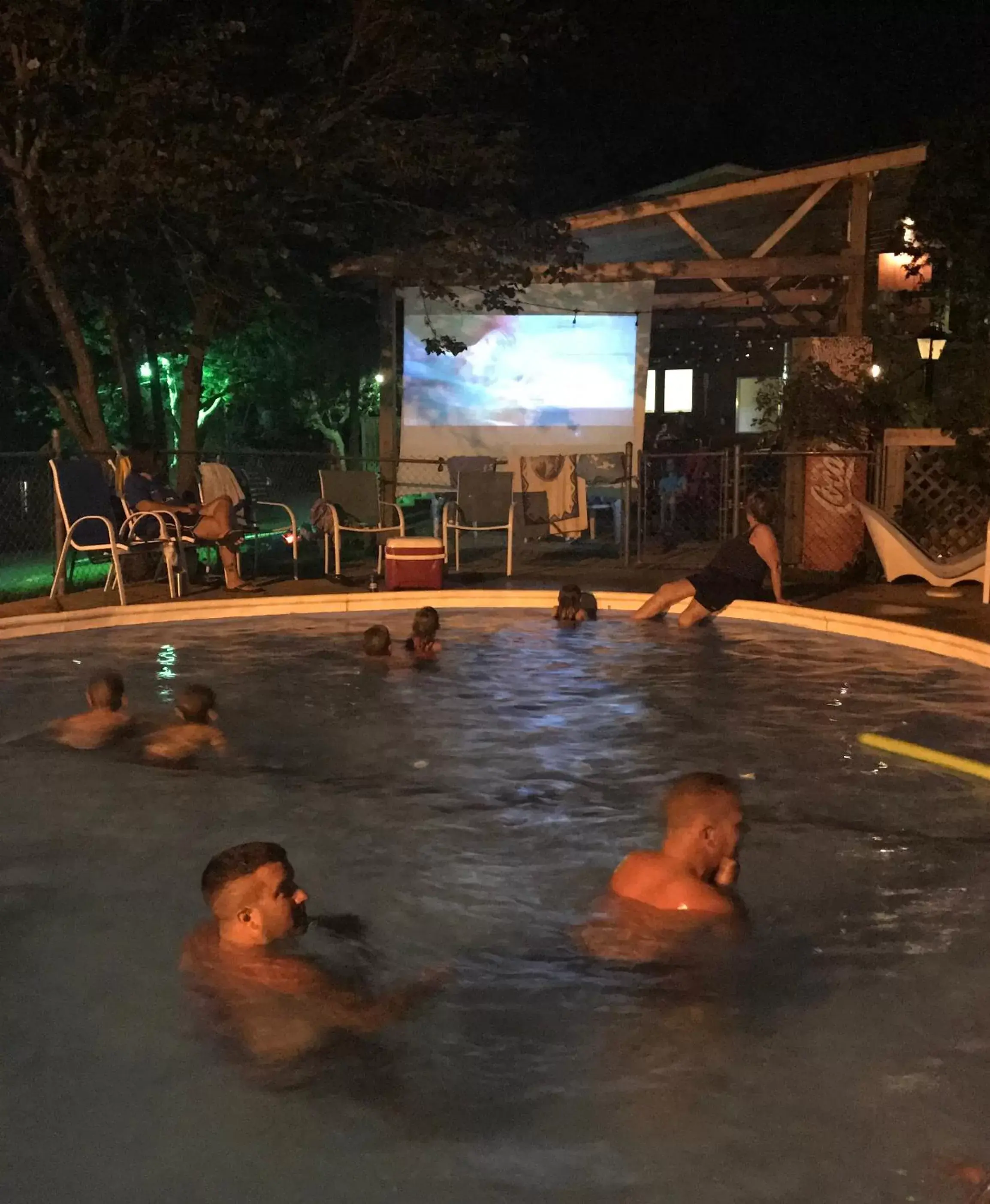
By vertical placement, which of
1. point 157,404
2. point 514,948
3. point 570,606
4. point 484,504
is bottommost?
point 514,948

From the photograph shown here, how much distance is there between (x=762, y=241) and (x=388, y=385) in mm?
5368

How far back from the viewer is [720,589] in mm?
9758

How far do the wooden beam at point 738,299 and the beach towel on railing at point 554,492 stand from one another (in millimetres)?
3744

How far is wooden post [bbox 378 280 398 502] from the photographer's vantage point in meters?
13.9

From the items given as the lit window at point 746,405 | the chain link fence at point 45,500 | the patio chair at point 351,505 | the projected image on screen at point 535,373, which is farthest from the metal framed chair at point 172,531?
the lit window at point 746,405

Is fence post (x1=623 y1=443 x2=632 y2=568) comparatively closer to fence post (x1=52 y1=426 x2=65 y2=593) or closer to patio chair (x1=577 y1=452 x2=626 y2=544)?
patio chair (x1=577 y1=452 x2=626 y2=544)

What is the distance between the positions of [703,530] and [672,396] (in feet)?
20.1

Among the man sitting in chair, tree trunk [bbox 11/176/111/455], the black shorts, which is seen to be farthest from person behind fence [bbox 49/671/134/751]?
tree trunk [bbox 11/176/111/455]

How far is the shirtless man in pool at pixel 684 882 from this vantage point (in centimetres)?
402

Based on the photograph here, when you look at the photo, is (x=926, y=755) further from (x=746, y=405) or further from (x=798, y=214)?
(x=746, y=405)

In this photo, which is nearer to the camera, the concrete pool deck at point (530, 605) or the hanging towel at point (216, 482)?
the concrete pool deck at point (530, 605)

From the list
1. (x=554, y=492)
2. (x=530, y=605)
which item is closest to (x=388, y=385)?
(x=554, y=492)

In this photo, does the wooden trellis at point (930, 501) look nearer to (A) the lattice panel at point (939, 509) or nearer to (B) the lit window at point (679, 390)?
(A) the lattice panel at point (939, 509)

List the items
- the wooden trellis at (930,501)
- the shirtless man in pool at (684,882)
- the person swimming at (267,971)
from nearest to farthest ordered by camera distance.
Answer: the person swimming at (267,971) → the shirtless man in pool at (684,882) → the wooden trellis at (930,501)
